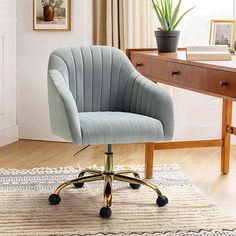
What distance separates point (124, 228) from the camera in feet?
9.45

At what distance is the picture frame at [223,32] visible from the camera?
4.09m

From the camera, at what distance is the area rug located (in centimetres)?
286

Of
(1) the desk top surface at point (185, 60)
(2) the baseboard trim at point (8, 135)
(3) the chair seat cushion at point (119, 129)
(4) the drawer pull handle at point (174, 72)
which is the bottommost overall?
(2) the baseboard trim at point (8, 135)

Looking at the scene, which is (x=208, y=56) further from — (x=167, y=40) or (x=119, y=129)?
(x=119, y=129)

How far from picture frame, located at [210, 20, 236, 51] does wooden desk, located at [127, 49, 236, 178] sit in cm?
25

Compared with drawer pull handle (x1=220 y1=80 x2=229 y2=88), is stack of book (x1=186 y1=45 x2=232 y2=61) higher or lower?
higher

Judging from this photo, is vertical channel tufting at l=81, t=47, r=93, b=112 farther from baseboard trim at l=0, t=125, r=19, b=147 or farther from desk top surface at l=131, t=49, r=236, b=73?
baseboard trim at l=0, t=125, r=19, b=147

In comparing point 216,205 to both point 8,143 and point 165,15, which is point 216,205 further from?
point 8,143

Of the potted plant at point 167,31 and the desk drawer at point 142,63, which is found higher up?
the potted plant at point 167,31

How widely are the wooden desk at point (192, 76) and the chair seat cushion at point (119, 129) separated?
0.35 metres

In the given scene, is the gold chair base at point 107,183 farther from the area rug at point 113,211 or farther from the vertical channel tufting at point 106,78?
the vertical channel tufting at point 106,78

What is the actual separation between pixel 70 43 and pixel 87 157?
0.97m

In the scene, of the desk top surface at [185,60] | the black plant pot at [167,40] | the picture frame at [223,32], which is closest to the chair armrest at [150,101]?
the desk top surface at [185,60]

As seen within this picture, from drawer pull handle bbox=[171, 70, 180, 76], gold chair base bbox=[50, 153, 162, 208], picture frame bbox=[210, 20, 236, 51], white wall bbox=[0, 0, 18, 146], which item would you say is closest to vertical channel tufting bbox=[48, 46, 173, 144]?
drawer pull handle bbox=[171, 70, 180, 76]
